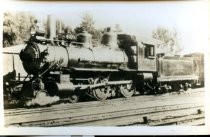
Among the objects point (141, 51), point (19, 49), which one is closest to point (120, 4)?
point (141, 51)

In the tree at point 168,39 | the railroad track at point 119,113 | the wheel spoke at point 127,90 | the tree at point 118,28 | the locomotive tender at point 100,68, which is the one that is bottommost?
the railroad track at point 119,113

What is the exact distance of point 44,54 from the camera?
3.97 ft

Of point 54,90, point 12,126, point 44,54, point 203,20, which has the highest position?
point 203,20

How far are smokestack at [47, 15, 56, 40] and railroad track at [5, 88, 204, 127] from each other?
279mm

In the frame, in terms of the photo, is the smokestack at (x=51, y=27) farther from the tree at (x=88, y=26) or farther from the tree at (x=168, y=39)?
the tree at (x=168, y=39)

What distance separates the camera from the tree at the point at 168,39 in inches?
47.8

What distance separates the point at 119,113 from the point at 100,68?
0.20 meters

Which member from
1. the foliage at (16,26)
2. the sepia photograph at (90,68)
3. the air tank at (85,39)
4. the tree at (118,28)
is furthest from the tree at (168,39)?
the foliage at (16,26)

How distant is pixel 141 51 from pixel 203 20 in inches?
10.8

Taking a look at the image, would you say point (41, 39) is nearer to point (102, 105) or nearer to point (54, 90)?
point (54, 90)

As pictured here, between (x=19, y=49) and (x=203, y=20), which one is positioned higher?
(x=203, y=20)

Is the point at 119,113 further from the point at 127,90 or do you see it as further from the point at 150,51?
the point at 150,51

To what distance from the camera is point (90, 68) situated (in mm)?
1216

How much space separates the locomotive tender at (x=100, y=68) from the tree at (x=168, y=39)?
0.11ft
